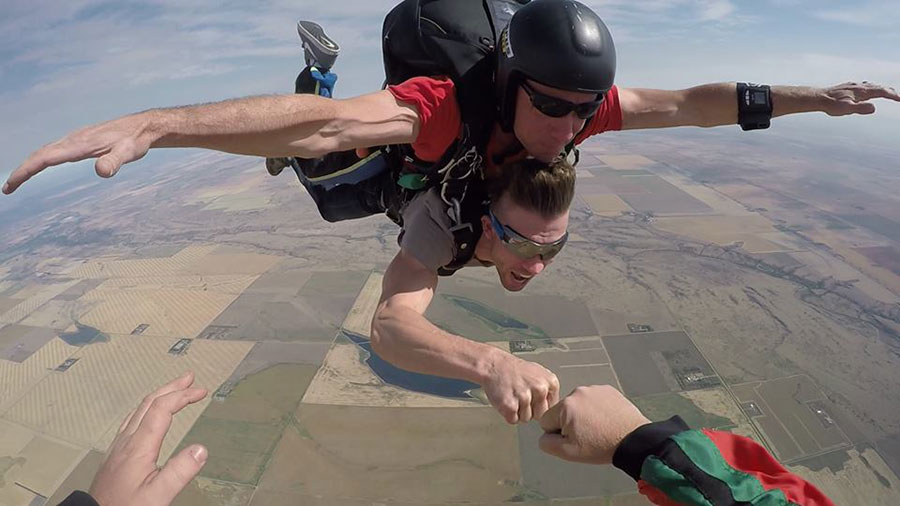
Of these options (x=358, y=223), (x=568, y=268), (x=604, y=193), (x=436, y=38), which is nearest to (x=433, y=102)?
(x=436, y=38)

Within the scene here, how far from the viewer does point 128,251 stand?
4322cm

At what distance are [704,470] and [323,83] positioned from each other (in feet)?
11.1

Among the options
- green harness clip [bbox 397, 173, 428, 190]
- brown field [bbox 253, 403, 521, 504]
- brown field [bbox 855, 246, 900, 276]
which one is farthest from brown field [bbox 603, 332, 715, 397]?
brown field [bbox 855, 246, 900, 276]

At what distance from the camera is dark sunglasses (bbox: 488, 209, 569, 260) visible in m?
2.70

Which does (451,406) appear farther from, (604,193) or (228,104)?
(604,193)

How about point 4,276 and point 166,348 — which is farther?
point 4,276

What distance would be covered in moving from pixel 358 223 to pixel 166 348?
76.7 ft

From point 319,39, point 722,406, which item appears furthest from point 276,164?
point 722,406

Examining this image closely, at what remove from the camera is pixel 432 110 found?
227cm

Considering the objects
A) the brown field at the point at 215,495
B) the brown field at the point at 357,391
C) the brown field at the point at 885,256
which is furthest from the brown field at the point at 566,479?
the brown field at the point at 885,256

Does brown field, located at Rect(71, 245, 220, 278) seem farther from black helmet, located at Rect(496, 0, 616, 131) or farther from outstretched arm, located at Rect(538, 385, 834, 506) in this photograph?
outstretched arm, located at Rect(538, 385, 834, 506)

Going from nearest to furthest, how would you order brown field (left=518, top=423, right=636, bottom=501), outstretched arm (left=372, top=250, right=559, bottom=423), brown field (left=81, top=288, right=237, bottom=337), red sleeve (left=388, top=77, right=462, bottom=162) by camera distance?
outstretched arm (left=372, top=250, right=559, bottom=423) < red sleeve (left=388, top=77, right=462, bottom=162) < brown field (left=518, top=423, right=636, bottom=501) < brown field (left=81, top=288, right=237, bottom=337)

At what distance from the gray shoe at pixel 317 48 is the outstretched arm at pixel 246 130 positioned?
1.73 metres

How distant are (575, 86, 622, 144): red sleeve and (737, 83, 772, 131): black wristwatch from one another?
2.82 feet
